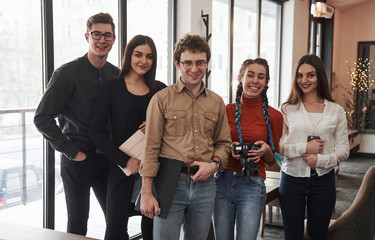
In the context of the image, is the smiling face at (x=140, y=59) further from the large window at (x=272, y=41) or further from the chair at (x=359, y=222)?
the large window at (x=272, y=41)

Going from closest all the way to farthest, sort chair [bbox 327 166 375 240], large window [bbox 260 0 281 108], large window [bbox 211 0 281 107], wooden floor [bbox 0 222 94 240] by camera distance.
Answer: wooden floor [bbox 0 222 94 240]
chair [bbox 327 166 375 240]
large window [bbox 211 0 281 107]
large window [bbox 260 0 281 108]

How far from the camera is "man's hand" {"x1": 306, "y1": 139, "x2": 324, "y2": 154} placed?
89.3 inches

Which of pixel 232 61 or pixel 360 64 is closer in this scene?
pixel 232 61

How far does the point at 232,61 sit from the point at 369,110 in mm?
4484

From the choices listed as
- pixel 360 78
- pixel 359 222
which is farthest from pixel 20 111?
pixel 360 78

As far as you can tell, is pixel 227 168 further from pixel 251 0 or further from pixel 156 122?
pixel 251 0

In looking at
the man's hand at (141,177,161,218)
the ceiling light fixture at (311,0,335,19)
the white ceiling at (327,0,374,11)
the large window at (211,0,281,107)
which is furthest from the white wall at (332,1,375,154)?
the man's hand at (141,177,161,218)

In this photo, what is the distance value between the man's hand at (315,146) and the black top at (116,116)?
0.93m

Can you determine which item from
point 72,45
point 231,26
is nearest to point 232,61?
point 231,26

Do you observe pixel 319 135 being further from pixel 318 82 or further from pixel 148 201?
pixel 148 201

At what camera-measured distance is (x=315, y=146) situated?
2.27 meters

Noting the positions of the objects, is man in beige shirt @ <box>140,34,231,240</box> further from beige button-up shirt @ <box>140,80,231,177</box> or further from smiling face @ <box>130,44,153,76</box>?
smiling face @ <box>130,44,153,76</box>

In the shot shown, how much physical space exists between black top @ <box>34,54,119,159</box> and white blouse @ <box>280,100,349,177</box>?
1079 mm

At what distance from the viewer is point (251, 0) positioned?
236 inches
